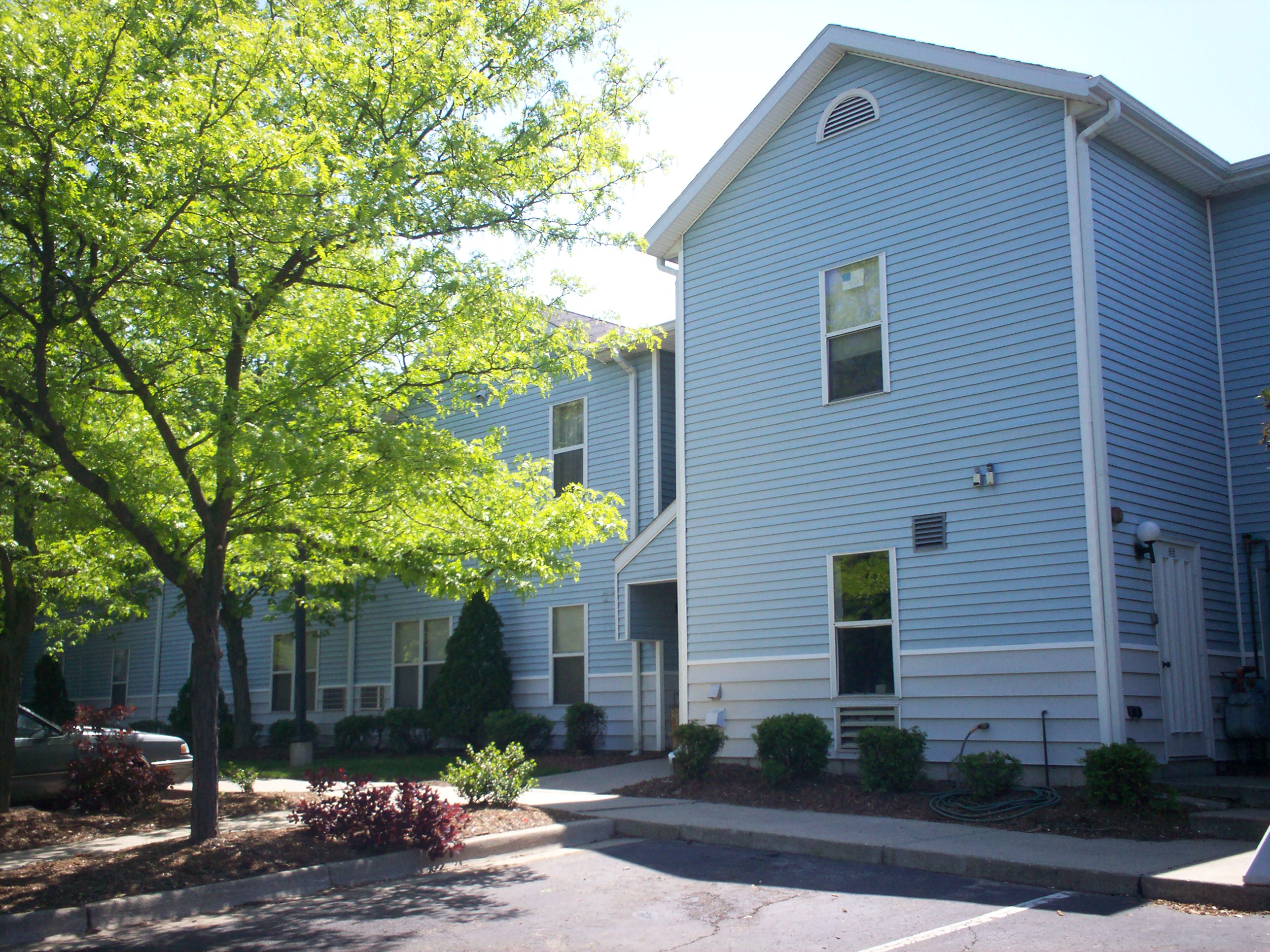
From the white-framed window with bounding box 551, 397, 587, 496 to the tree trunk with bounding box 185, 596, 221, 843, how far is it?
978cm

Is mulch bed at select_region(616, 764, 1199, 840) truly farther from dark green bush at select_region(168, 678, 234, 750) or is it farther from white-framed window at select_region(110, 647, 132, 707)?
white-framed window at select_region(110, 647, 132, 707)

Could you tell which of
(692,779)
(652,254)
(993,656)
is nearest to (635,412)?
(652,254)

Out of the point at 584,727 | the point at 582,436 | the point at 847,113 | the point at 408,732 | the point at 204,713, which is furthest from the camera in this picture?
the point at 408,732

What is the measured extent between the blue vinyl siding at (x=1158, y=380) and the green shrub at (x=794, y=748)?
3427mm

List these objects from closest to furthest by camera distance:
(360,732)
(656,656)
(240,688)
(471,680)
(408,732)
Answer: (656,656) → (471,680) → (408,732) → (360,732) → (240,688)

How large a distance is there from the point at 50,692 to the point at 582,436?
17399mm

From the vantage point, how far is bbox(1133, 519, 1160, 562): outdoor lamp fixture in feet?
35.7

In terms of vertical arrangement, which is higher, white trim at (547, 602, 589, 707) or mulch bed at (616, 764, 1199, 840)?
white trim at (547, 602, 589, 707)

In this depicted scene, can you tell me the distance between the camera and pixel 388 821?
8906 millimetres

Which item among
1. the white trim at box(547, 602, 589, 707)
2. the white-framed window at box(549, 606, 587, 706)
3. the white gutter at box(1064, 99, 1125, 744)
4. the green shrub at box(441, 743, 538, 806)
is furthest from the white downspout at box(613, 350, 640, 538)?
the white gutter at box(1064, 99, 1125, 744)

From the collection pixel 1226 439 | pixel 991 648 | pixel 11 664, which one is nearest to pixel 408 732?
pixel 11 664

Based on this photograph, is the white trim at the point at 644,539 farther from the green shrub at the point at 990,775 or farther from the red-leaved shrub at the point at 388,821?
the red-leaved shrub at the point at 388,821

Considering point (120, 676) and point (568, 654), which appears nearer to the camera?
point (568, 654)

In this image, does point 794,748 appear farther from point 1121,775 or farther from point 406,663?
point 406,663
